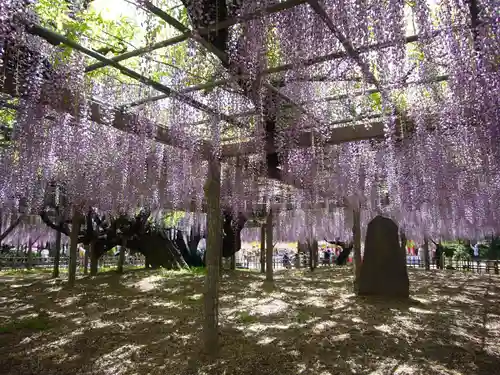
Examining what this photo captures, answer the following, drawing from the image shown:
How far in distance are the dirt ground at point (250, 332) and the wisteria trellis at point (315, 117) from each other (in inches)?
88.9

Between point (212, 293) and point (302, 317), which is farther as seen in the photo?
point (302, 317)

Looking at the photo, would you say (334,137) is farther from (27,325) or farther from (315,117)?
(27,325)

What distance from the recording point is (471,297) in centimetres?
795

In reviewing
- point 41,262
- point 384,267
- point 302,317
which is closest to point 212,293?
point 302,317

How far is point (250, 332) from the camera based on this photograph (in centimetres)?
502

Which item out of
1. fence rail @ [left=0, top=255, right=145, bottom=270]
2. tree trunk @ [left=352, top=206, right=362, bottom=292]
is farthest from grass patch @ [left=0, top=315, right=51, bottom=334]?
fence rail @ [left=0, top=255, right=145, bottom=270]

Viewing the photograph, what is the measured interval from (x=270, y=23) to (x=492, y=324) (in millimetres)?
5142

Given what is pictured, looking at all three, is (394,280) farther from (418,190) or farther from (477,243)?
(477,243)

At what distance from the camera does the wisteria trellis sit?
124 inches

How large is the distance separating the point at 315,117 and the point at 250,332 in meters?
2.91

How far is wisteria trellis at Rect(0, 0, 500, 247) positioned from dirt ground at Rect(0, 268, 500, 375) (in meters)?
2.26

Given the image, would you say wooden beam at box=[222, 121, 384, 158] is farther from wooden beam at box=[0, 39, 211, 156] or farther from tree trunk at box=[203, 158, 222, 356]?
tree trunk at box=[203, 158, 222, 356]

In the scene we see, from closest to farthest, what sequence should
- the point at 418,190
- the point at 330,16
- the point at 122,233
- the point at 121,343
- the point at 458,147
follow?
the point at 330,16 → the point at 121,343 → the point at 458,147 → the point at 418,190 → the point at 122,233

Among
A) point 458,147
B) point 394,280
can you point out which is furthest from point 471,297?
point 458,147
